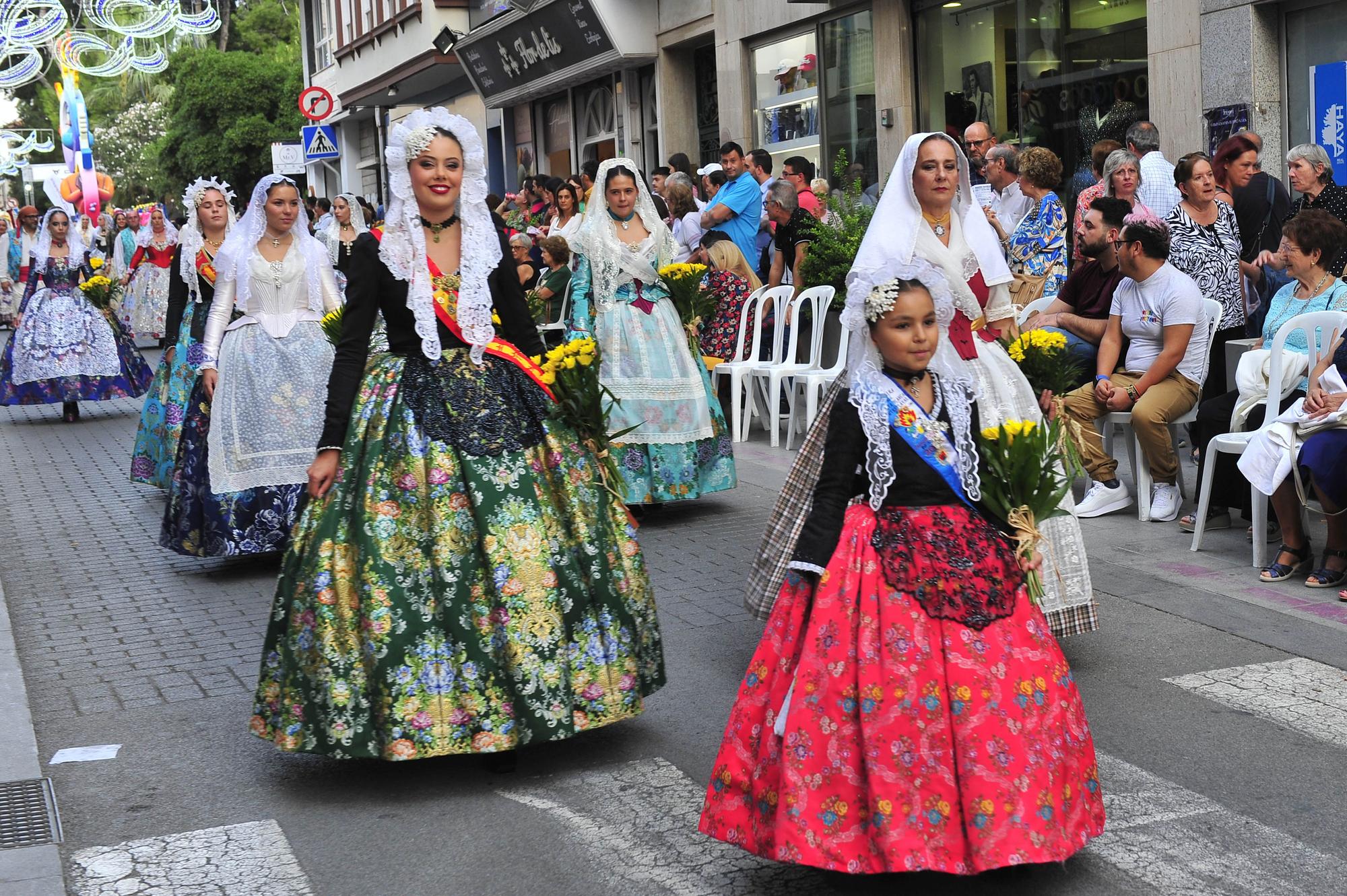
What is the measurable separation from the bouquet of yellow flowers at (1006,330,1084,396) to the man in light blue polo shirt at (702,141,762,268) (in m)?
7.16

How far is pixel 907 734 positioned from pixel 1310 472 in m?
4.01

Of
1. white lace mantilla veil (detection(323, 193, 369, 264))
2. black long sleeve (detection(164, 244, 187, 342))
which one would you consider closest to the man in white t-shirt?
black long sleeve (detection(164, 244, 187, 342))

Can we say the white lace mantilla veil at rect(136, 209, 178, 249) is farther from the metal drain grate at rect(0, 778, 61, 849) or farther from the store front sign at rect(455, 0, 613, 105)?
the metal drain grate at rect(0, 778, 61, 849)

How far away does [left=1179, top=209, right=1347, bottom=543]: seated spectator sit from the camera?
763 centimetres

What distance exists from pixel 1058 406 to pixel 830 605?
2.45m

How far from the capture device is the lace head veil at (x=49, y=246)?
16.5m

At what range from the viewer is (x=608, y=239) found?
30.7 feet

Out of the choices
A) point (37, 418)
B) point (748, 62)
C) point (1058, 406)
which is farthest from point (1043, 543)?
point (748, 62)

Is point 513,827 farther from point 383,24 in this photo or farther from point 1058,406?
point 383,24

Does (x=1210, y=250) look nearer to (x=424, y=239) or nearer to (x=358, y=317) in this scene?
(x=424, y=239)

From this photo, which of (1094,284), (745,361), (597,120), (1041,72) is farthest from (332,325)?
(597,120)

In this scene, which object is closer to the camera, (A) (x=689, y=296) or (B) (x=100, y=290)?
(A) (x=689, y=296)

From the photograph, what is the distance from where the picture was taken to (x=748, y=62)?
66.6ft

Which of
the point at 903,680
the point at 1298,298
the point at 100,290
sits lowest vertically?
the point at 903,680
